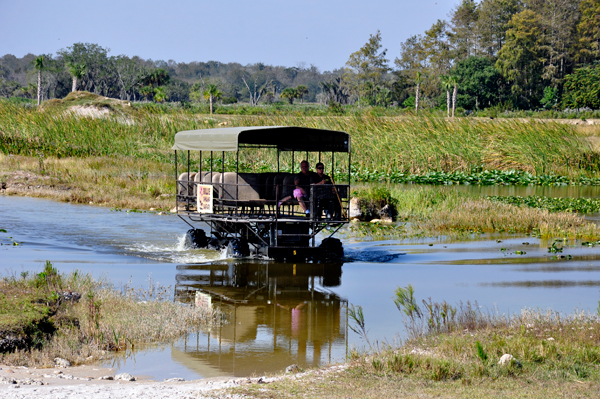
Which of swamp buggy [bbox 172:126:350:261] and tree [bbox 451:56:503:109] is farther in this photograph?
tree [bbox 451:56:503:109]

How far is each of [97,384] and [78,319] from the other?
2.67m

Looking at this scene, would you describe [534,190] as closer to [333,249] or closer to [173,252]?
[333,249]

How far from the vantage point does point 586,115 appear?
2702 inches

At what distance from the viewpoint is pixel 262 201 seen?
574 inches

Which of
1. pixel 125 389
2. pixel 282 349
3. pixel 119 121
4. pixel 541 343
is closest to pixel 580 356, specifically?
pixel 541 343

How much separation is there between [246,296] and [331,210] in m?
3.28

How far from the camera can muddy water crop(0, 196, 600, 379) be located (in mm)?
8805

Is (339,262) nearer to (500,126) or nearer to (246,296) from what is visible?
(246,296)

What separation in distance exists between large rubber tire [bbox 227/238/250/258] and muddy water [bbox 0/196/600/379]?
308 mm

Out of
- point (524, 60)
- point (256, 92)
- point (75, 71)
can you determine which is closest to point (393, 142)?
point (524, 60)

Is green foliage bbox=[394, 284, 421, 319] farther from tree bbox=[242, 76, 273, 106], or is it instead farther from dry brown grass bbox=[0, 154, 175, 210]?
tree bbox=[242, 76, 273, 106]

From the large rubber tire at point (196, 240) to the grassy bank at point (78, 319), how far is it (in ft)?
16.9

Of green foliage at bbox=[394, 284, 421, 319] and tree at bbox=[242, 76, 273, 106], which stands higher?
tree at bbox=[242, 76, 273, 106]

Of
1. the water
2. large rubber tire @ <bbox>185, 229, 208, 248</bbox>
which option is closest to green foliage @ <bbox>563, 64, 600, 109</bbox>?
the water
